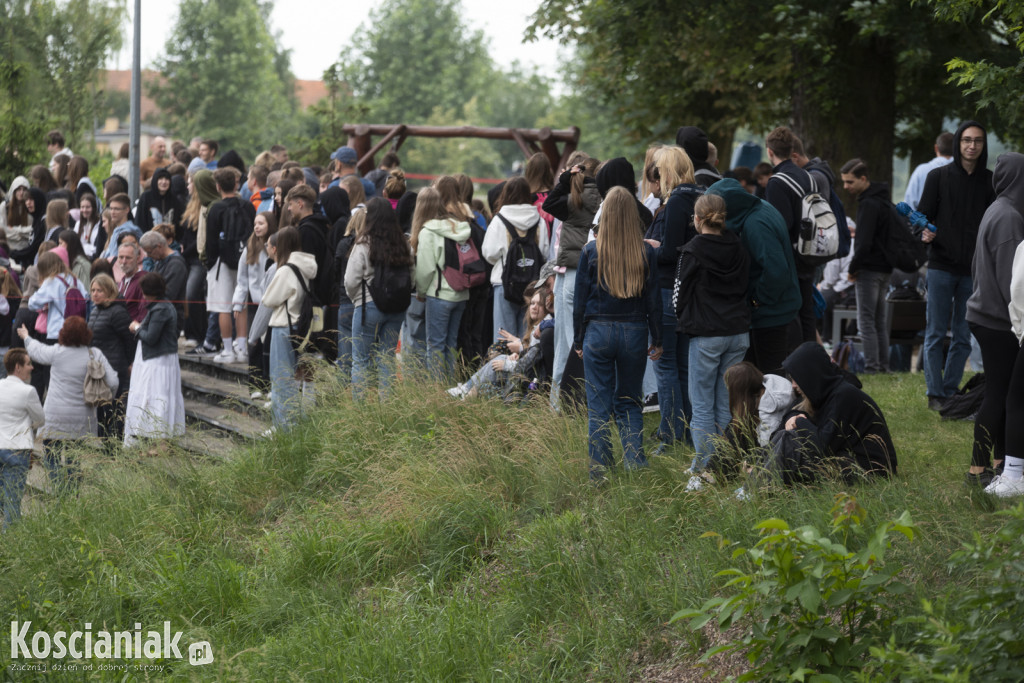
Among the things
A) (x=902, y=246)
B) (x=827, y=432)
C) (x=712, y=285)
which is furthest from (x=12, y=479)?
(x=902, y=246)

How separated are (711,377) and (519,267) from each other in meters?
2.68

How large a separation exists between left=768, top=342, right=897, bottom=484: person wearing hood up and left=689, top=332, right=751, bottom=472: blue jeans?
2.47 ft

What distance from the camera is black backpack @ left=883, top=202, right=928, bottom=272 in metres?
10.9

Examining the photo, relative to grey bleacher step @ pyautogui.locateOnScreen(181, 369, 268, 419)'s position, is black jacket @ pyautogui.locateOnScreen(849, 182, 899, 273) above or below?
above

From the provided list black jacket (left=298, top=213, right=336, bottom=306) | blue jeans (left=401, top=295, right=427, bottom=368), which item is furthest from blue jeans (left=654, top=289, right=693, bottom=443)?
black jacket (left=298, top=213, right=336, bottom=306)

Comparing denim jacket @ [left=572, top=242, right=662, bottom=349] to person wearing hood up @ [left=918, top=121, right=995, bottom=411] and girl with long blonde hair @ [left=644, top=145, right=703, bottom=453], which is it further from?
person wearing hood up @ [left=918, top=121, right=995, bottom=411]

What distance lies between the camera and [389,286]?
969 centimetres

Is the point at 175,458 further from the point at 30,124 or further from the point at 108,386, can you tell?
the point at 30,124

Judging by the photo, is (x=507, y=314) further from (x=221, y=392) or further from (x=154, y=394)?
(x=221, y=392)

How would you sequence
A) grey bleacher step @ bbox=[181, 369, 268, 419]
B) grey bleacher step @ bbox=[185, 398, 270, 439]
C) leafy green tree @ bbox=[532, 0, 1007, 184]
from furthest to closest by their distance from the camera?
1. leafy green tree @ bbox=[532, 0, 1007, 184]
2. grey bleacher step @ bbox=[181, 369, 268, 419]
3. grey bleacher step @ bbox=[185, 398, 270, 439]

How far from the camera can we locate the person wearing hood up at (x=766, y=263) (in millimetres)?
7453

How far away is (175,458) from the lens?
375 inches

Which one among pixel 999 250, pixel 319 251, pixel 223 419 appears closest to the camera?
pixel 999 250

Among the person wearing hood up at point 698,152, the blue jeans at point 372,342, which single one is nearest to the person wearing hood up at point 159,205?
the blue jeans at point 372,342
